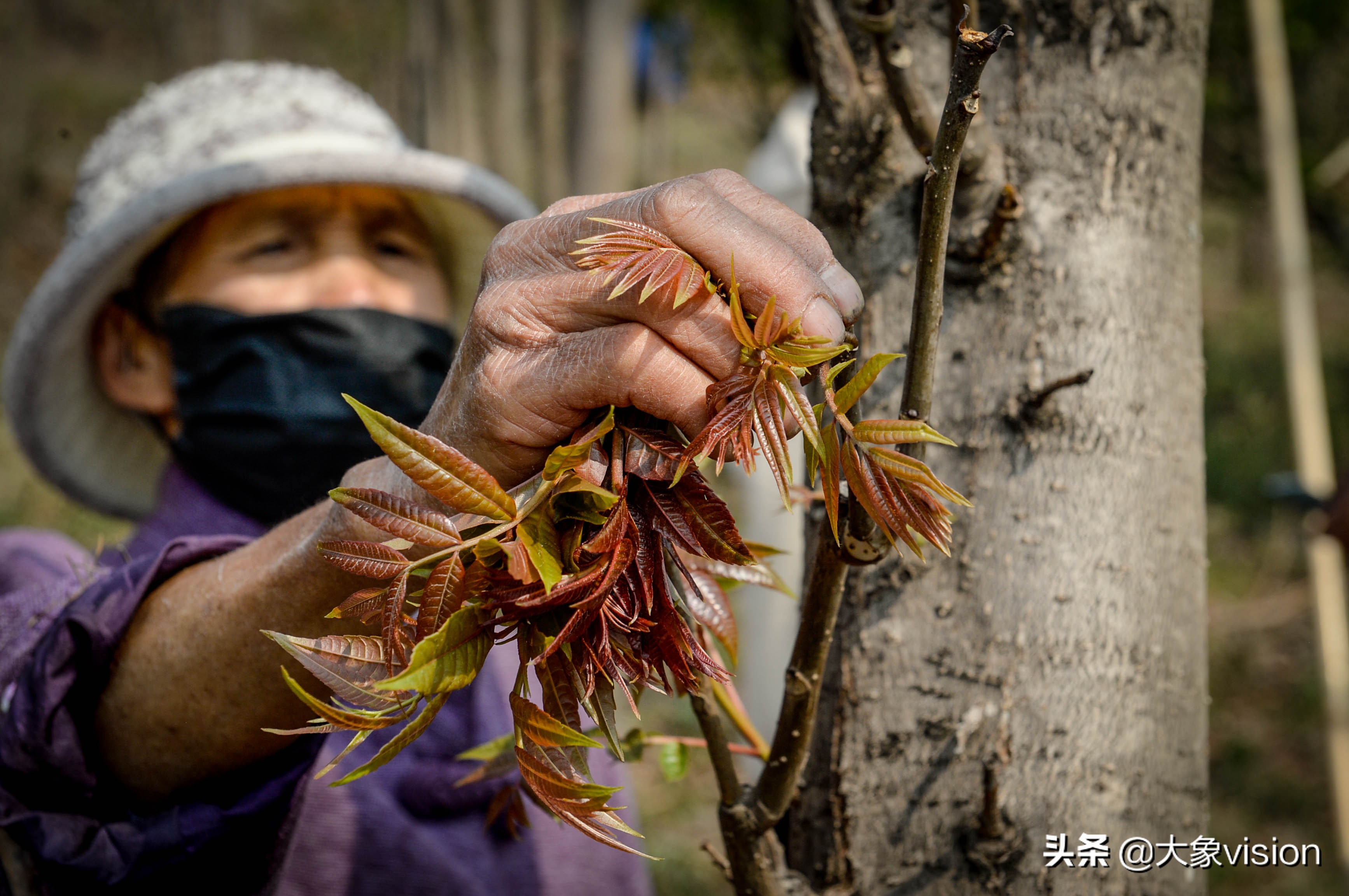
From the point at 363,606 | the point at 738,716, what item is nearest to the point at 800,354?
the point at 363,606

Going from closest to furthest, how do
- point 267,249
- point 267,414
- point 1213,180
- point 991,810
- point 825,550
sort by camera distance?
point 825,550
point 991,810
point 267,414
point 267,249
point 1213,180

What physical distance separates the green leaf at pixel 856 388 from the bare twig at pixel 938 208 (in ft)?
0.23

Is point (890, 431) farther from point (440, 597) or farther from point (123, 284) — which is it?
point (123, 284)

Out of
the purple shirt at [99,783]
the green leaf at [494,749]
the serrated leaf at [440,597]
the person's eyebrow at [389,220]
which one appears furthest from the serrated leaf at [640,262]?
the person's eyebrow at [389,220]

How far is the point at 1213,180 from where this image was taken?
6180 millimetres

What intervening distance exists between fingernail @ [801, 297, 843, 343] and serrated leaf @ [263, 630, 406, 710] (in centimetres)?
38

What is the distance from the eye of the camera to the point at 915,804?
0.98 meters

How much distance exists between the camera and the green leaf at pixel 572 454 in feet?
2.10

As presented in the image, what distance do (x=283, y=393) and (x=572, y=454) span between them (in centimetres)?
125

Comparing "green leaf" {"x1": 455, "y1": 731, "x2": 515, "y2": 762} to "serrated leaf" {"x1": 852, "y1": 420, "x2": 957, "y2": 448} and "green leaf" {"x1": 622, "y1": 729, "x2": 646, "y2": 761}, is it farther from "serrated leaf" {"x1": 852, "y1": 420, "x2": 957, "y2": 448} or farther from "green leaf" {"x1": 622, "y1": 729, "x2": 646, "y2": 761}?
"serrated leaf" {"x1": 852, "y1": 420, "x2": 957, "y2": 448}

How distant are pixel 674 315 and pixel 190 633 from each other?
0.67 meters

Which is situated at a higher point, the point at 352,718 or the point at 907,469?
the point at 907,469

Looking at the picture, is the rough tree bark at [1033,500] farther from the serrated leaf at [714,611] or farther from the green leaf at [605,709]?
the green leaf at [605,709]

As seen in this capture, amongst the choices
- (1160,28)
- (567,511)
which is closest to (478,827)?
(567,511)
